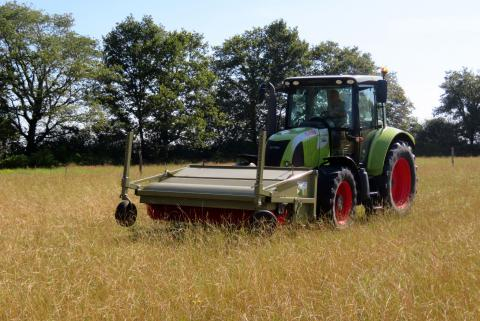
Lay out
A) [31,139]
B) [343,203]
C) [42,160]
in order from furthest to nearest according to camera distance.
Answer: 1. [31,139]
2. [42,160]
3. [343,203]

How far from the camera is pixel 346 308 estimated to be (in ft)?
11.6

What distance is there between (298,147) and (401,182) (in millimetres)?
2707

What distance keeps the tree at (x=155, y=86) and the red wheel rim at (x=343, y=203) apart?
2960 centimetres

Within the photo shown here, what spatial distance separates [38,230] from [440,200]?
6765 mm

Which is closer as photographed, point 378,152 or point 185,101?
point 378,152

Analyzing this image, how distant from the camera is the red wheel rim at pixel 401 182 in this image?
8.99m

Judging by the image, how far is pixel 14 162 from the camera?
31531 mm

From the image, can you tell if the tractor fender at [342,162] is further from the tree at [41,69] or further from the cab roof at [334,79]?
the tree at [41,69]

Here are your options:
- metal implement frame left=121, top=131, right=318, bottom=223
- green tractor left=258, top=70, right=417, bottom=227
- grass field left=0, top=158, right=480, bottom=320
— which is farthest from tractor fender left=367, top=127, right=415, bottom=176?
metal implement frame left=121, top=131, right=318, bottom=223

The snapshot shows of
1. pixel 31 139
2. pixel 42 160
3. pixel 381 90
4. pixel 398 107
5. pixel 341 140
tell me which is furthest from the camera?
pixel 398 107

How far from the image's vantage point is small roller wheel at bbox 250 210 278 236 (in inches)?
221

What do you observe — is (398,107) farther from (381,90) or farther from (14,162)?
(381,90)

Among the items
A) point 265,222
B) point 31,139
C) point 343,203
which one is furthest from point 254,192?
point 31,139

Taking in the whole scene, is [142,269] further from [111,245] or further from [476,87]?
[476,87]
